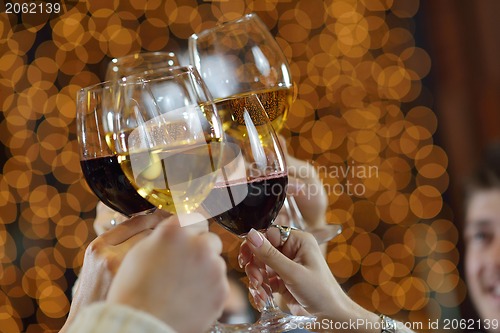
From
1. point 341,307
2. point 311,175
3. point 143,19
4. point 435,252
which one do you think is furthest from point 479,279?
point 143,19

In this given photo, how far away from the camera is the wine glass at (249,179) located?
75 cm

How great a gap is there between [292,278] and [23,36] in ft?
7.39

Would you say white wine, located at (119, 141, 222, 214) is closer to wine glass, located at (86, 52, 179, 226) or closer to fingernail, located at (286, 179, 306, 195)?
wine glass, located at (86, 52, 179, 226)

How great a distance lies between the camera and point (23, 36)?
9.30 ft

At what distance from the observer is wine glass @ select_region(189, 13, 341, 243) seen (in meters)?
1.01

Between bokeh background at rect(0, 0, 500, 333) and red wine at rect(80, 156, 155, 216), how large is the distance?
6.52 feet

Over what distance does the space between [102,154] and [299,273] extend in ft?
0.83

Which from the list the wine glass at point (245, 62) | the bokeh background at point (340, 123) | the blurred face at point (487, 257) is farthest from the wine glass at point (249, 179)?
the bokeh background at point (340, 123)

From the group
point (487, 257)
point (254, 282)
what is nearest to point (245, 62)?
point (254, 282)

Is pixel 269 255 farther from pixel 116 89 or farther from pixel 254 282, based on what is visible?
pixel 116 89

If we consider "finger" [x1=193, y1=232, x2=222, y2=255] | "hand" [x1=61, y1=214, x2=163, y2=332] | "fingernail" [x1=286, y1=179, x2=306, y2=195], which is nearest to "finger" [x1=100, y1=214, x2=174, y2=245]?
"hand" [x1=61, y1=214, x2=163, y2=332]

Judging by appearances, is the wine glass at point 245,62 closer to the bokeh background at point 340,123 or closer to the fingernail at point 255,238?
the fingernail at point 255,238

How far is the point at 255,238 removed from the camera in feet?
2.58

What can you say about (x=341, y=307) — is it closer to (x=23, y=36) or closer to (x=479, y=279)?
(x=479, y=279)
